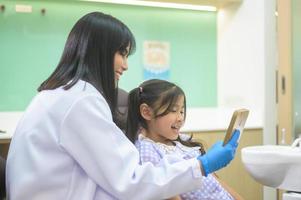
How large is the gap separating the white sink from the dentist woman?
444 mm

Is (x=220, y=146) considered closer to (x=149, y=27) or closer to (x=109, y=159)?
(x=109, y=159)

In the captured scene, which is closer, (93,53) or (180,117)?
(93,53)

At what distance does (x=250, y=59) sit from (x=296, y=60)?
38cm

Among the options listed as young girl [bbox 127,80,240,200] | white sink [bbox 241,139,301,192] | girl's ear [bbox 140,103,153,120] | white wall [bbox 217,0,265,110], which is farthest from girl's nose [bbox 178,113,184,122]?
white wall [bbox 217,0,265,110]

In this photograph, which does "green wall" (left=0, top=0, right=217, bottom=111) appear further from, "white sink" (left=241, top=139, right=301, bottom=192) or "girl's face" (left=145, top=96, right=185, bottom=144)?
"white sink" (left=241, top=139, right=301, bottom=192)

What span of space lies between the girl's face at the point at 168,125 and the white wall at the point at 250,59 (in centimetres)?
130

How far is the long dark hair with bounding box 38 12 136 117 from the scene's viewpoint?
1.11m

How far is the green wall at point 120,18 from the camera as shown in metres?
2.41

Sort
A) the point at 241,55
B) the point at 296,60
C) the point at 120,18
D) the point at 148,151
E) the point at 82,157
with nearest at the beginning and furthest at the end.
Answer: the point at 82,157 < the point at 148,151 < the point at 296,60 < the point at 120,18 < the point at 241,55

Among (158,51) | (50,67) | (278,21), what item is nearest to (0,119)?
(50,67)

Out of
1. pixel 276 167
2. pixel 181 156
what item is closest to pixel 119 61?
pixel 181 156

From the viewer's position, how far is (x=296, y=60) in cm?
243

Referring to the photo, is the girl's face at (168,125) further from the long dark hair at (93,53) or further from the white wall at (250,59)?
the white wall at (250,59)

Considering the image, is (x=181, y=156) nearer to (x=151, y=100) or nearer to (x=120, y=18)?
(x=151, y=100)
